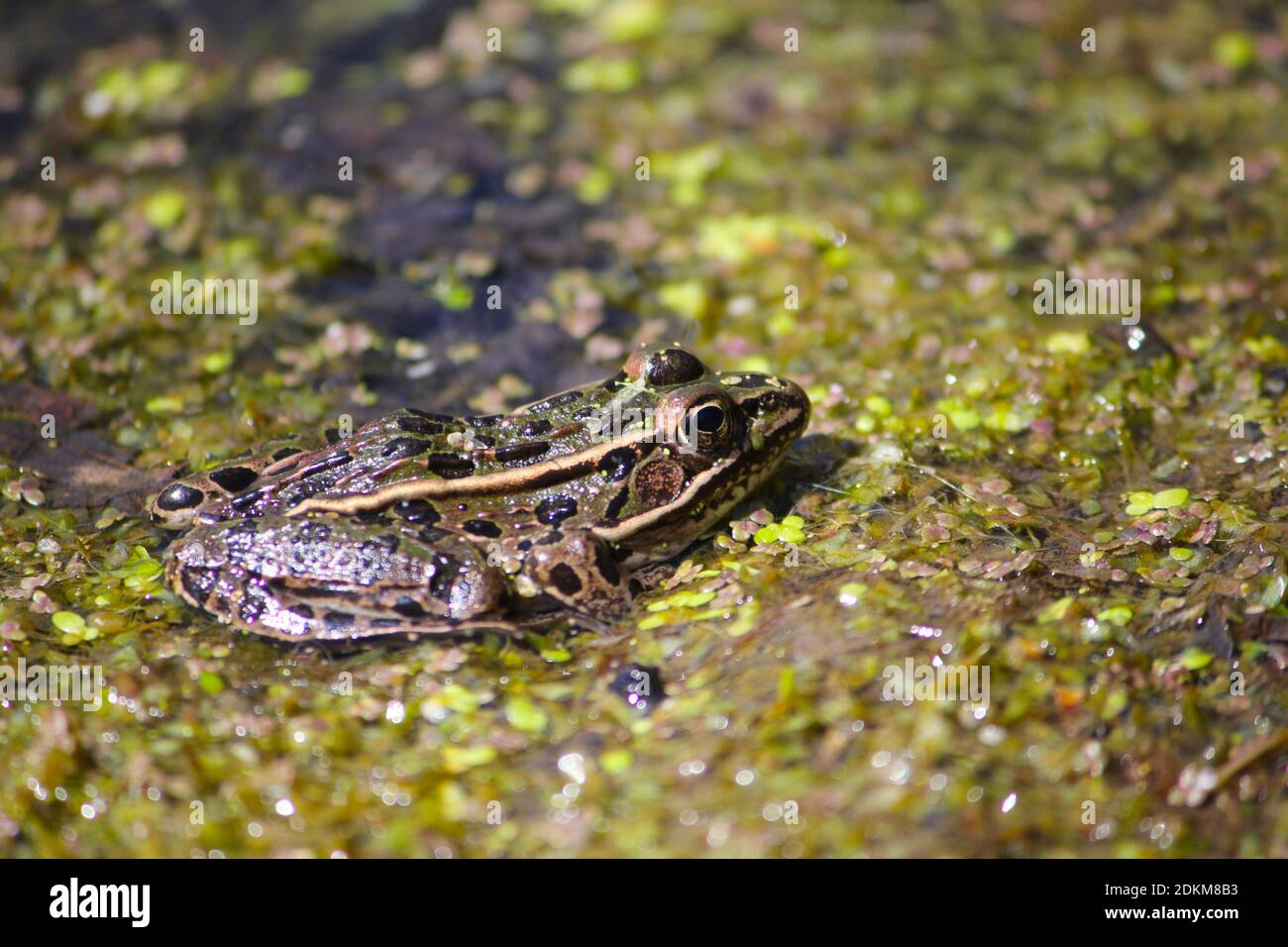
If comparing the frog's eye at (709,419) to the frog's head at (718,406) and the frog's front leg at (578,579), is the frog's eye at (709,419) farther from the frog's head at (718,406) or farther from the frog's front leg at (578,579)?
the frog's front leg at (578,579)

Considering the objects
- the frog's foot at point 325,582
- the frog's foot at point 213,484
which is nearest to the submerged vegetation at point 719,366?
the frog's foot at point 325,582

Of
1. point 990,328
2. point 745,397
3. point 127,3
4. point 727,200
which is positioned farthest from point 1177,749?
point 127,3

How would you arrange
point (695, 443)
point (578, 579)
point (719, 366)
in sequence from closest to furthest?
point (578, 579) → point (695, 443) → point (719, 366)

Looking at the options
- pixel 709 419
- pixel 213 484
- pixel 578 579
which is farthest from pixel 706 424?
pixel 213 484

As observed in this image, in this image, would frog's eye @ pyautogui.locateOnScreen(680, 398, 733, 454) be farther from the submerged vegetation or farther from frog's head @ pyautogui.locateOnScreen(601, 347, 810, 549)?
the submerged vegetation

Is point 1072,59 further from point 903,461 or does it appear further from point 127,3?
point 127,3

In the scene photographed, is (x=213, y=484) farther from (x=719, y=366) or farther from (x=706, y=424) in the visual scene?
(x=719, y=366)
